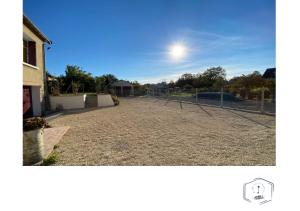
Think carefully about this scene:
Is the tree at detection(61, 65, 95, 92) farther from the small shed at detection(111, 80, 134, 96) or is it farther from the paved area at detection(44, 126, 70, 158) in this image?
the paved area at detection(44, 126, 70, 158)

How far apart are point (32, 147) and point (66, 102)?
9.18 m

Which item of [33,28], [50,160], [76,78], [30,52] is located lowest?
[50,160]

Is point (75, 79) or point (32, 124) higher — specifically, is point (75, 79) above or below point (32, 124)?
above

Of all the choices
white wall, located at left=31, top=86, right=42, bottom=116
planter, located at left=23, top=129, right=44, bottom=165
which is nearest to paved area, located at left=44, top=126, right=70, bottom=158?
planter, located at left=23, top=129, right=44, bottom=165

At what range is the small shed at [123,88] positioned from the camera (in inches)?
1287

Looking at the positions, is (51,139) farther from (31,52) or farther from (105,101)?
(105,101)

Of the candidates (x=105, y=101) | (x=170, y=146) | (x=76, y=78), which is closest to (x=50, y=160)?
(x=170, y=146)

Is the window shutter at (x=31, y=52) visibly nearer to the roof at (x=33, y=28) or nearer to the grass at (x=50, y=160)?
the roof at (x=33, y=28)

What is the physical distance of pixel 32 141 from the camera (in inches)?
129
